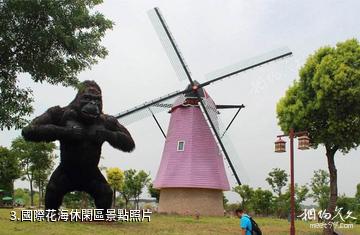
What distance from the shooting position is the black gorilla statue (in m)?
14.2

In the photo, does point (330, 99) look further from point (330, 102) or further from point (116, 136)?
point (116, 136)

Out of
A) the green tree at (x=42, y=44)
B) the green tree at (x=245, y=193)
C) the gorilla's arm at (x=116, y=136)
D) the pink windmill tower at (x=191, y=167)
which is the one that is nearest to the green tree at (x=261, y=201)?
the green tree at (x=245, y=193)

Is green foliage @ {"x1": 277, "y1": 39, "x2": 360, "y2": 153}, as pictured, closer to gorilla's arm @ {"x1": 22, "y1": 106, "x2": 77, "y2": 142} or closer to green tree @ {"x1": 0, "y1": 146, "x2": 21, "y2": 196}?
gorilla's arm @ {"x1": 22, "y1": 106, "x2": 77, "y2": 142}

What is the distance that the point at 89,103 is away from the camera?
1458cm

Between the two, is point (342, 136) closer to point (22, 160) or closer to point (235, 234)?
point (235, 234)

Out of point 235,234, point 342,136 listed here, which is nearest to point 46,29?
point 235,234

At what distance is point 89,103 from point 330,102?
9365 mm

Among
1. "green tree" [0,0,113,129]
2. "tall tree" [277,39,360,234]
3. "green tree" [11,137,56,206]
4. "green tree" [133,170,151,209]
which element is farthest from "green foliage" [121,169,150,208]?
"green tree" [0,0,113,129]

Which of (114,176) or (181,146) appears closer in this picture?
(181,146)

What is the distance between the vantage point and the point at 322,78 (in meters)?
18.6

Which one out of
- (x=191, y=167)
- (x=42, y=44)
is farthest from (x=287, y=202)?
(x=42, y=44)

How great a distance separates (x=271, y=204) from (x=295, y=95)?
22612 millimetres

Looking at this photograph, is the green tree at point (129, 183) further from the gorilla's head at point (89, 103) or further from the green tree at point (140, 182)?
the gorilla's head at point (89, 103)

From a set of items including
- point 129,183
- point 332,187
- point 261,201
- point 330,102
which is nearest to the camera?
point 330,102
